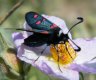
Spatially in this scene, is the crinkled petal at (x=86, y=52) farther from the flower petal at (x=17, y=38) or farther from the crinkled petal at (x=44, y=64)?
the flower petal at (x=17, y=38)

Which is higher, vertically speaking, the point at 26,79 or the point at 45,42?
the point at 45,42

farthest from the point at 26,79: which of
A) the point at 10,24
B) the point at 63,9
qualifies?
the point at 63,9

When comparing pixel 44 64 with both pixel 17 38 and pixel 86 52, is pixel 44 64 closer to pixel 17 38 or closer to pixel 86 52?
pixel 17 38

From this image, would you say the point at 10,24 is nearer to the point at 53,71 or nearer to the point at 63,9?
the point at 53,71

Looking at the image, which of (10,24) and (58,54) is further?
(10,24)

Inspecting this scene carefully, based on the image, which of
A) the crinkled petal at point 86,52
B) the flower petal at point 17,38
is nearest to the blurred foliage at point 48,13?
the flower petal at point 17,38

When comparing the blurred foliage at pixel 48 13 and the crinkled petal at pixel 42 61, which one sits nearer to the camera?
the crinkled petal at pixel 42 61

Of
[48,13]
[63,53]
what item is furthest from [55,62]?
[48,13]

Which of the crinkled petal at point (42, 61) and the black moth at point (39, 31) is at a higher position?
the black moth at point (39, 31)
